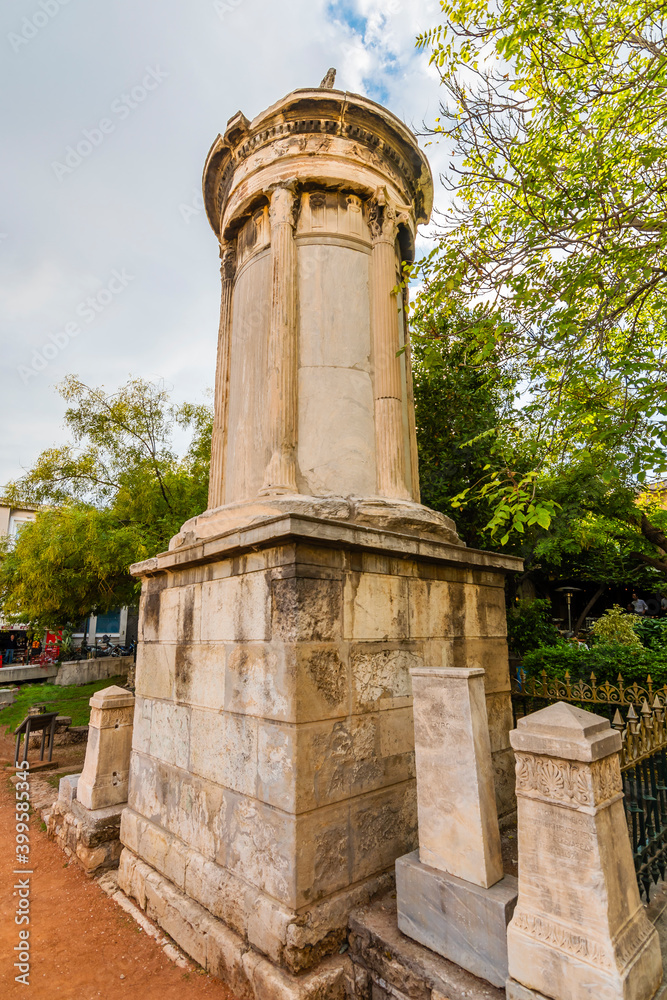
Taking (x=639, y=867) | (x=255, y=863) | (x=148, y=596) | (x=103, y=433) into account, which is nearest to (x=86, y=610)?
(x=103, y=433)

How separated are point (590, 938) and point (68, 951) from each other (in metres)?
3.75

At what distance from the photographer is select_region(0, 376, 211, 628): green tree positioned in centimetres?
1160

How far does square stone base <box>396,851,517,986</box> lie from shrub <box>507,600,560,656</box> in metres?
8.80

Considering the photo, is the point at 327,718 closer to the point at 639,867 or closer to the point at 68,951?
the point at 639,867

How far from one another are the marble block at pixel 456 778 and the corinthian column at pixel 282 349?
2.03 meters

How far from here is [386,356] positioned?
16.1 feet

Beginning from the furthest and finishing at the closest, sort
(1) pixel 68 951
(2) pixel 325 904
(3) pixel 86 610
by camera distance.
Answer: (3) pixel 86 610
(1) pixel 68 951
(2) pixel 325 904

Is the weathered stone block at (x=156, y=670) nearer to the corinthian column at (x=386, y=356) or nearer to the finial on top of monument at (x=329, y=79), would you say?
the corinthian column at (x=386, y=356)

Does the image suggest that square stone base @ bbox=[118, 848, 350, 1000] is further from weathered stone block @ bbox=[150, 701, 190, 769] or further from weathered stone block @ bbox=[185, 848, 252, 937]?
weathered stone block @ bbox=[150, 701, 190, 769]

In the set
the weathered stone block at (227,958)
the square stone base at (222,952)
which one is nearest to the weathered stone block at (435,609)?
the square stone base at (222,952)

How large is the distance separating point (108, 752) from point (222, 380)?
421 cm

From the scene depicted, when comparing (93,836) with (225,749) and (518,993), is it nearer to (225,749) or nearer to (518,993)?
(225,749)

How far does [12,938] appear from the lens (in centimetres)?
393

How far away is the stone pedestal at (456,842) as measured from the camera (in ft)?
8.54
